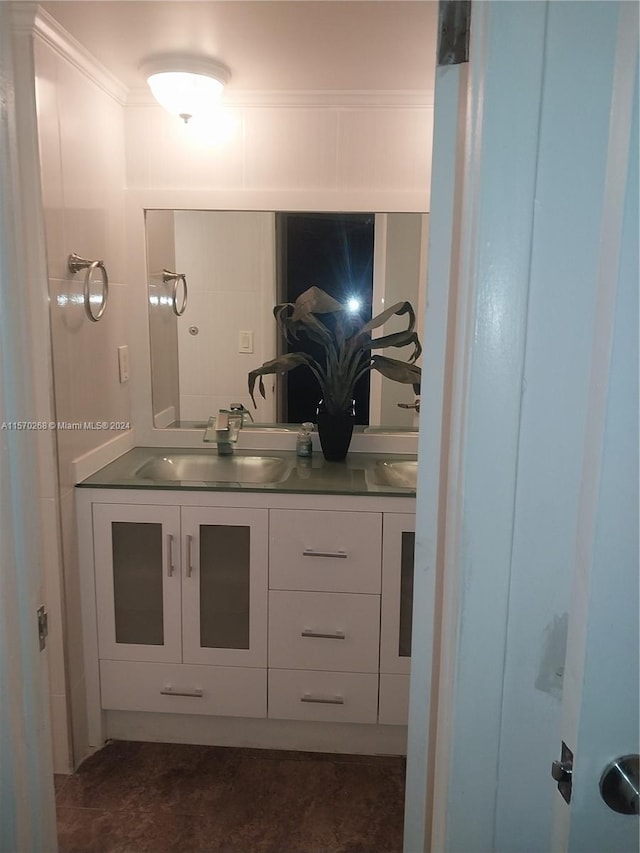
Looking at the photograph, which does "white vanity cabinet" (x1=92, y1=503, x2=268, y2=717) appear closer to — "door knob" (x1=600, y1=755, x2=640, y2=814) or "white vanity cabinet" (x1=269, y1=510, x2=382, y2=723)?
"white vanity cabinet" (x1=269, y1=510, x2=382, y2=723)

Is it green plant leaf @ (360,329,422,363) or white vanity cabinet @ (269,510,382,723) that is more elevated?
green plant leaf @ (360,329,422,363)

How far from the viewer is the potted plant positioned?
2.35 m

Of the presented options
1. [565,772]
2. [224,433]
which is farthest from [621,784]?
[224,433]

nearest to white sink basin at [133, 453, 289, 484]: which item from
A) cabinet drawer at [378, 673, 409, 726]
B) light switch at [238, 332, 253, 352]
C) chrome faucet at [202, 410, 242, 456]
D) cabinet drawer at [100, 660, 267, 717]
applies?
chrome faucet at [202, 410, 242, 456]

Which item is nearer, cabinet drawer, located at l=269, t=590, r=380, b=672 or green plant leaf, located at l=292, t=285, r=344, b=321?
cabinet drawer, located at l=269, t=590, r=380, b=672

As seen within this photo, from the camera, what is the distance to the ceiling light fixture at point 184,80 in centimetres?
197

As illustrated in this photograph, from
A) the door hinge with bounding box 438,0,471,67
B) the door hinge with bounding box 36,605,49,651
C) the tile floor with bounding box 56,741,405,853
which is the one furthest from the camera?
the tile floor with bounding box 56,741,405,853

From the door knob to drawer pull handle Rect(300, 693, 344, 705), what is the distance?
5.09 ft

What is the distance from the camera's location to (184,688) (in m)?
2.09

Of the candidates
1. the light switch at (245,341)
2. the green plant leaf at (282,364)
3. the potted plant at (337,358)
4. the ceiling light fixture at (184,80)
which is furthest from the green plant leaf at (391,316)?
the ceiling light fixture at (184,80)

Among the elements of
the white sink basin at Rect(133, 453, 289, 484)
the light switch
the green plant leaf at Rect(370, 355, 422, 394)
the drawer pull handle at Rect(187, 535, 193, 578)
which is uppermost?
the light switch

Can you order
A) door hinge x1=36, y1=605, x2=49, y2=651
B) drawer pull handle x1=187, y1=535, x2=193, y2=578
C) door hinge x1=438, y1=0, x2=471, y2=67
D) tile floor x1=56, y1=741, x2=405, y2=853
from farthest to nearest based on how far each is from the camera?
drawer pull handle x1=187, y1=535, x2=193, y2=578 < tile floor x1=56, y1=741, x2=405, y2=853 < door hinge x1=36, y1=605, x2=49, y2=651 < door hinge x1=438, y1=0, x2=471, y2=67

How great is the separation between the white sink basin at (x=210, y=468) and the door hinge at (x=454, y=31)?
5.48ft

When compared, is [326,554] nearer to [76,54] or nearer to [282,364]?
[282,364]
